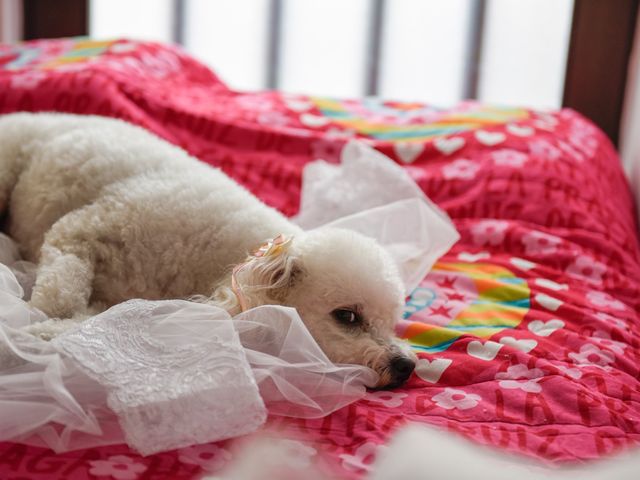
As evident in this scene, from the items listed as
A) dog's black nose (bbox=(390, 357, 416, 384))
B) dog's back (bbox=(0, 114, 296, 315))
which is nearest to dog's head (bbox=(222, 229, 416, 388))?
dog's black nose (bbox=(390, 357, 416, 384))

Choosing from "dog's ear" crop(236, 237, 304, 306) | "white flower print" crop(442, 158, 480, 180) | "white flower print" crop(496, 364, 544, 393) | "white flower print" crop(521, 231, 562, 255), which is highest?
"white flower print" crop(442, 158, 480, 180)

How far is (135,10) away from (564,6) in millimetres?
1939

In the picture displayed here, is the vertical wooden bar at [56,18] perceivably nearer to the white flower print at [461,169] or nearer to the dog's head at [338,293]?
the white flower print at [461,169]

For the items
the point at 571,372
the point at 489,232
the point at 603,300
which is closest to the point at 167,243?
the point at 571,372

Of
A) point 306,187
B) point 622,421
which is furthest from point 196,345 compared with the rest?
point 306,187

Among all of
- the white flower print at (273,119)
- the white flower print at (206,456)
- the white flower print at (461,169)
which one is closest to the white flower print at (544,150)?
the white flower print at (461,169)

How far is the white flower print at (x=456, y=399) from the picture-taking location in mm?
1137

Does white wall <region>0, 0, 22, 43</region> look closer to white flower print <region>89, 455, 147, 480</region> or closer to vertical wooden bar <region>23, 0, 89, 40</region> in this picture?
vertical wooden bar <region>23, 0, 89, 40</region>

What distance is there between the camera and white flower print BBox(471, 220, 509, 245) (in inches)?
72.1

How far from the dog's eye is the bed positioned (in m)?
0.14

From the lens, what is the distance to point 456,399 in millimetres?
1157

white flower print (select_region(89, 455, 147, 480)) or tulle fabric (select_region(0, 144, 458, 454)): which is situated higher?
tulle fabric (select_region(0, 144, 458, 454))

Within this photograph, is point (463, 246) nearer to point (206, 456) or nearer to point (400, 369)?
point (400, 369)

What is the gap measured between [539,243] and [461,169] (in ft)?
1.22
